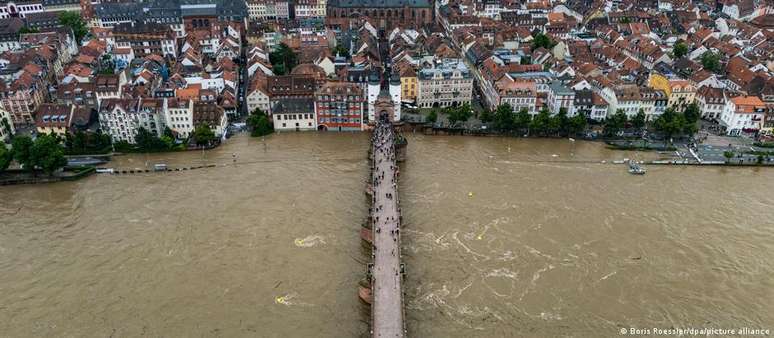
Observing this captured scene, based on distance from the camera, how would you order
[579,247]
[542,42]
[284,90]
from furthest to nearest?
[542,42]
[284,90]
[579,247]

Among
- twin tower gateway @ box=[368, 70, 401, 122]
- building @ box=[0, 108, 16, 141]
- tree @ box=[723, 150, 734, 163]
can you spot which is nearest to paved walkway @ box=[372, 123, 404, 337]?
twin tower gateway @ box=[368, 70, 401, 122]

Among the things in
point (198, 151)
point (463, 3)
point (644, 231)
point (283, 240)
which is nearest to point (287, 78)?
point (198, 151)

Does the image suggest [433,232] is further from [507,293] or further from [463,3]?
[463,3]

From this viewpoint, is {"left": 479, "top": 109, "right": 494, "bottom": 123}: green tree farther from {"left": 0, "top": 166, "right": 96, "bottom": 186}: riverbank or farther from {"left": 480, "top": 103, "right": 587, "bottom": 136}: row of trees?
{"left": 0, "top": 166, "right": 96, "bottom": 186}: riverbank

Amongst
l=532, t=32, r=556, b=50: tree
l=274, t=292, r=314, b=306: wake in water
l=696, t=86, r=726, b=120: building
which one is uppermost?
l=532, t=32, r=556, b=50: tree

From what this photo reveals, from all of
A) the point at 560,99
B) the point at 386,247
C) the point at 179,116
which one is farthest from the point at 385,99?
the point at 386,247

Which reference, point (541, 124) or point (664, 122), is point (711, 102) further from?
point (541, 124)
